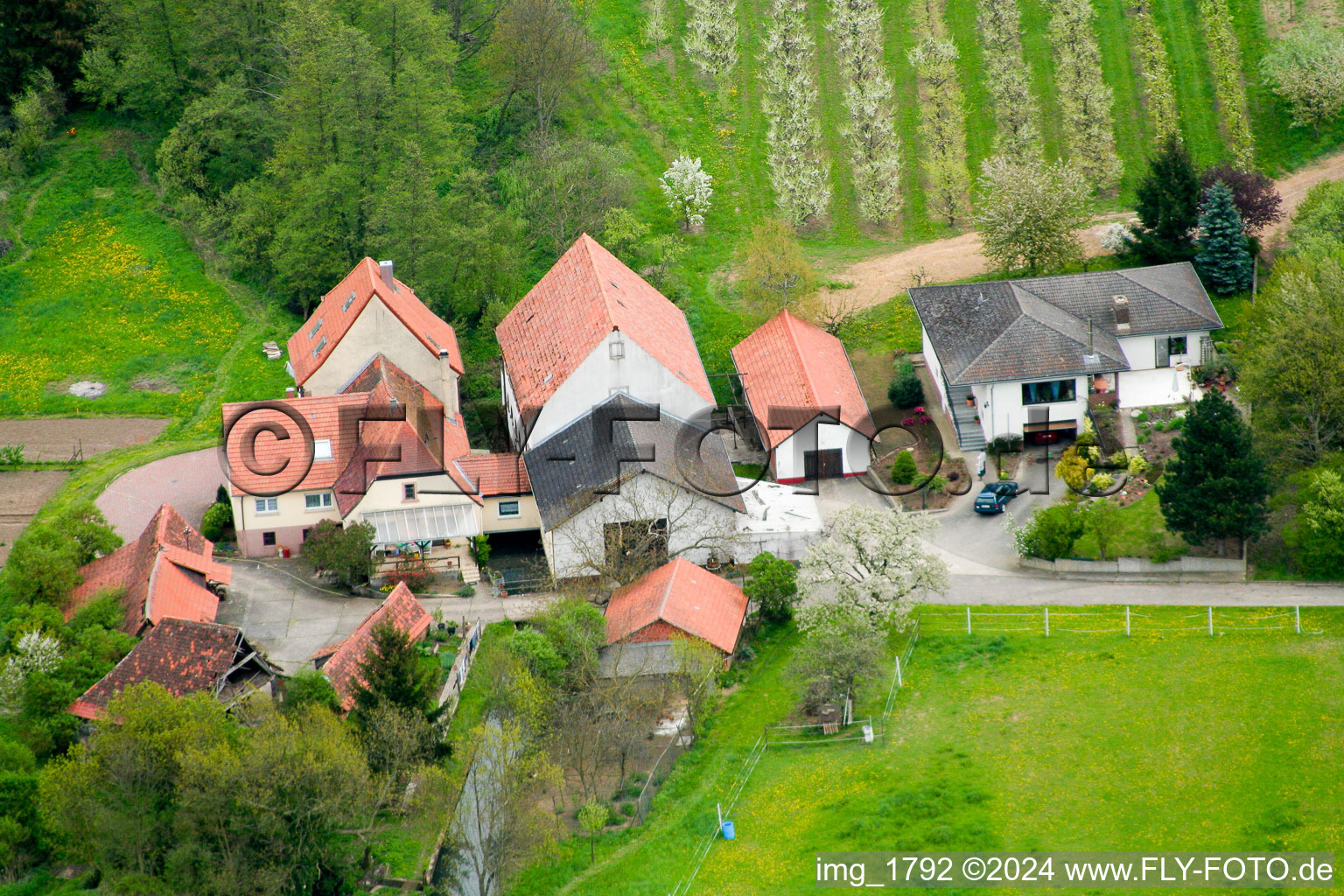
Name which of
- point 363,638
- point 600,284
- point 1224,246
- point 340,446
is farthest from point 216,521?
point 1224,246

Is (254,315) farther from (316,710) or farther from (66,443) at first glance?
(316,710)

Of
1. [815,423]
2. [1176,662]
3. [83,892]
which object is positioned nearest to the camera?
Answer: [83,892]

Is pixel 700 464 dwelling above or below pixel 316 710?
above

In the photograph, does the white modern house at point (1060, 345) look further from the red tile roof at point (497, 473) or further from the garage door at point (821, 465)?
the red tile roof at point (497, 473)

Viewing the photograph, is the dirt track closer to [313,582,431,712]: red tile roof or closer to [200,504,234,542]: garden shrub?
[313,582,431,712]: red tile roof

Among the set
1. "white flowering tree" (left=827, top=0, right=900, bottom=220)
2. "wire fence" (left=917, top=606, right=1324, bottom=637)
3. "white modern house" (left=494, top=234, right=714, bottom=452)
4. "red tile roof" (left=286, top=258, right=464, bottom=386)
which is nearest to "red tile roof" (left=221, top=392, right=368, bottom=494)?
"red tile roof" (left=286, top=258, right=464, bottom=386)

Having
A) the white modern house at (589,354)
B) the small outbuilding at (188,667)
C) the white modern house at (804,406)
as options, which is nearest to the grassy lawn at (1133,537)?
the white modern house at (804,406)

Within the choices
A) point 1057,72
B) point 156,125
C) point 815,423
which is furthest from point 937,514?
point 156,125
